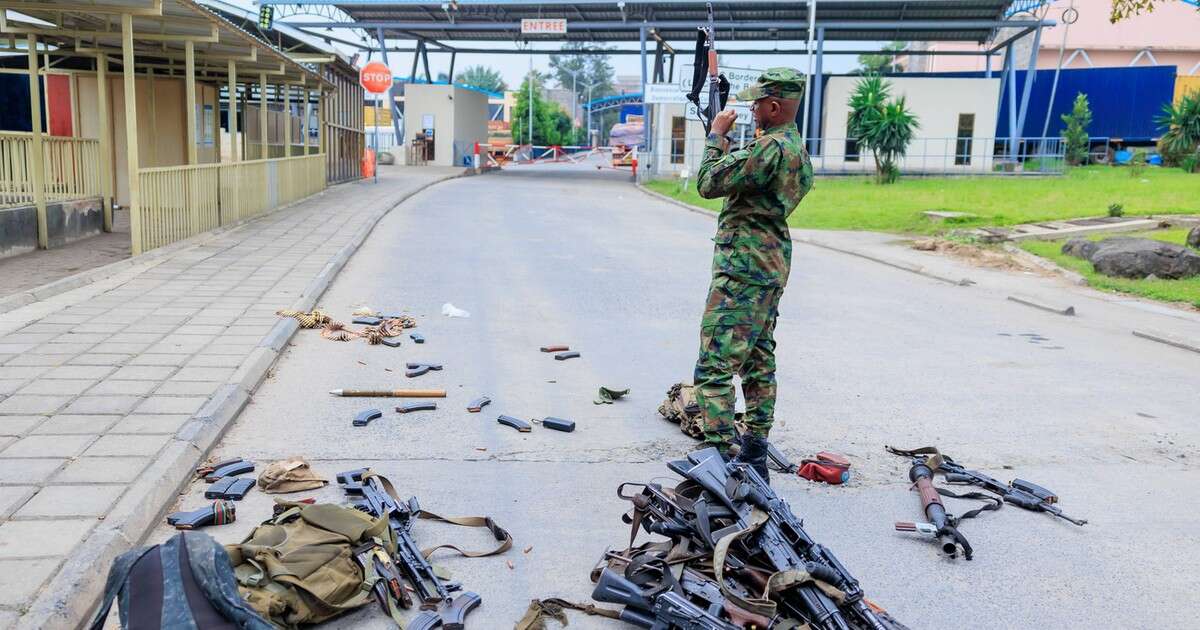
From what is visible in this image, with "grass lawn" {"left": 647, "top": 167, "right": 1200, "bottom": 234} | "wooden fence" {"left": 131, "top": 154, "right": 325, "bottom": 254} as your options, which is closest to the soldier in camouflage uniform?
"wooden fence" {"left": 131, "top": 154, "right": 325, "bottom": 254}

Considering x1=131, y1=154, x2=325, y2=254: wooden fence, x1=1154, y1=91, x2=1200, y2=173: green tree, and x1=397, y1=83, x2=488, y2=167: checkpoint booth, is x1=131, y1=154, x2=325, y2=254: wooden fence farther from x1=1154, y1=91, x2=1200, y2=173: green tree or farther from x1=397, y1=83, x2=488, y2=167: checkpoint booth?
x1=1154, y1=91, x2=1200, y2=173: green tree

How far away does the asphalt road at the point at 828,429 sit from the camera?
392 cm

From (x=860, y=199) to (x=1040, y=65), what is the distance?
37404 mm

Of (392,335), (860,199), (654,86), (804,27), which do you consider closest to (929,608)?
(392,335)

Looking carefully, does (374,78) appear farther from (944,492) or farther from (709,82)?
(944,492)

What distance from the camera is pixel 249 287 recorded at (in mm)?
9875

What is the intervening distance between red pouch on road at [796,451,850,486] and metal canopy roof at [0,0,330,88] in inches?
365

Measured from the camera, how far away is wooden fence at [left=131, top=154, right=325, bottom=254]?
1163 cm

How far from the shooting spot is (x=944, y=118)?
3716 centimetres

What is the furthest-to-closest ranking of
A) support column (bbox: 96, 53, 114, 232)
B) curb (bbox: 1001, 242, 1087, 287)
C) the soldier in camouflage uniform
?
support column (bbox: 96, 53, 114, 232) → curb (bbox: 1001, 242, 1087, 287) → the soldier in camouflage uniform

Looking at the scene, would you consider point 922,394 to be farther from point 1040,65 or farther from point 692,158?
point 1040,65

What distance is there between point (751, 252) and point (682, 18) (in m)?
36.6

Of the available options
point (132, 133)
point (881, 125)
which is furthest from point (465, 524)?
point (881, 125)

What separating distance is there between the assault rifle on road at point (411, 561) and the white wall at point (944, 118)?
34.9 metres
